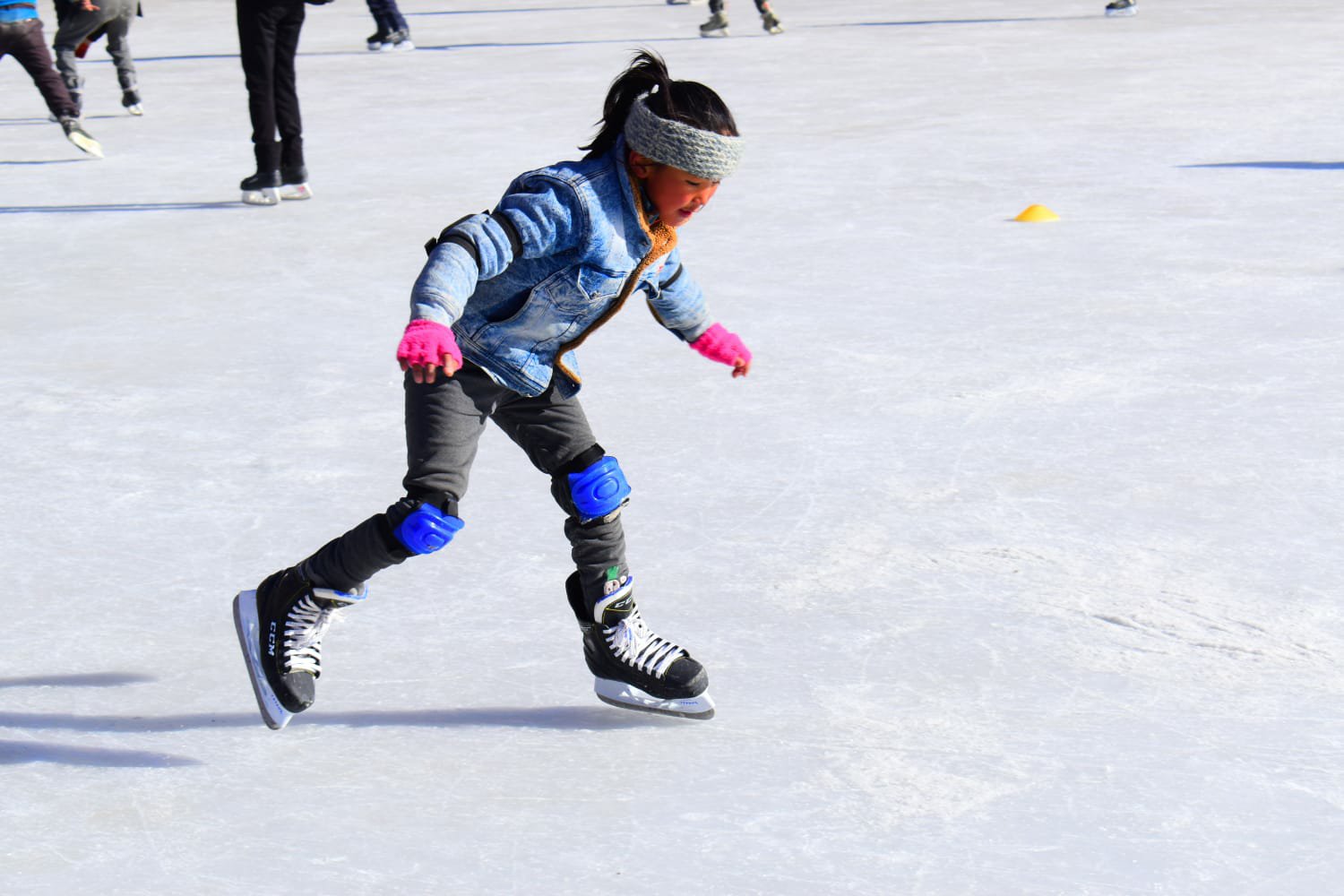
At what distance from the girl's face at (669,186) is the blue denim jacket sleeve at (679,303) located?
8.7 inches

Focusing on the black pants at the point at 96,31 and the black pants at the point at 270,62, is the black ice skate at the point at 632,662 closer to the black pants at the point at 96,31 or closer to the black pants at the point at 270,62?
the black pants at the point at 270,62

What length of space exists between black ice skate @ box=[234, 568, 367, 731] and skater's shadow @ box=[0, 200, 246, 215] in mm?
5586

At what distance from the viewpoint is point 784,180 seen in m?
8.71

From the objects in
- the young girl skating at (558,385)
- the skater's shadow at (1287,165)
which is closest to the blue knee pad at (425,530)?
the young girl skating at (558,385)

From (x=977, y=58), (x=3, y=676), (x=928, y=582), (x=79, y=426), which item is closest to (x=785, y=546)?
(x=928, y=582)

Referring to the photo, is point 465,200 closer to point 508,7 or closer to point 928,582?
point 928,582

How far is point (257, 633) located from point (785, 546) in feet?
4.39

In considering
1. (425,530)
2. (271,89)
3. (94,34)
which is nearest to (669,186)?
(425,530)

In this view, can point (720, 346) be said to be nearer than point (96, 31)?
Yes

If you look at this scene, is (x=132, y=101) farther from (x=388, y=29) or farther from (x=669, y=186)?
(x=669, y=186)

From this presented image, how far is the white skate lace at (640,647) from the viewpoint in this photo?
3.16 metres

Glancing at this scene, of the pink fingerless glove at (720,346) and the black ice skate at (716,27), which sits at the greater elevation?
the pink fingerless glove at (720,346)

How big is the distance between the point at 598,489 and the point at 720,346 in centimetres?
49

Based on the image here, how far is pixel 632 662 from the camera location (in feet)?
10.5
